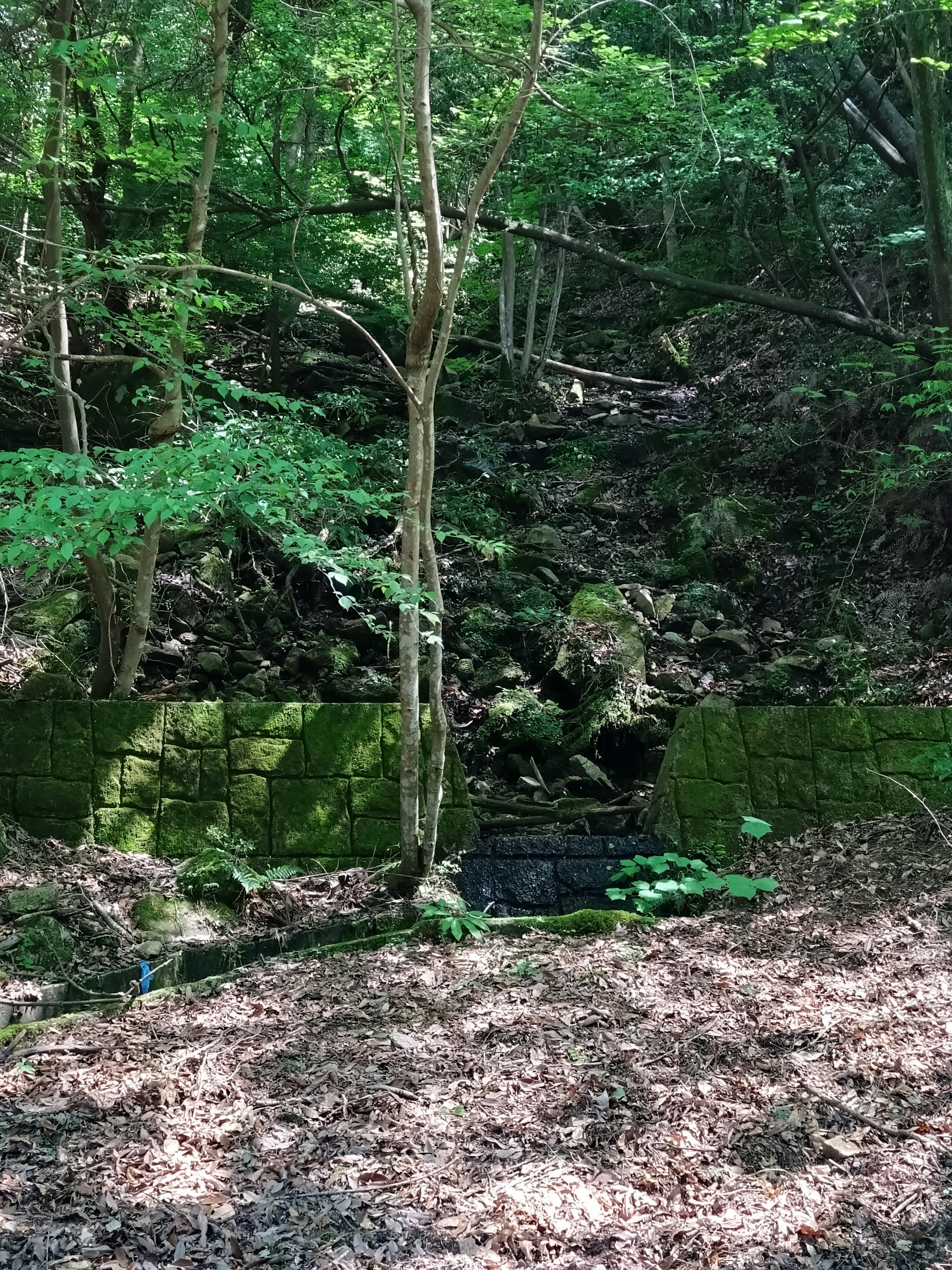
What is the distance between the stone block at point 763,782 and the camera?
5.78 metres

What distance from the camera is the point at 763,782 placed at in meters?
5.82

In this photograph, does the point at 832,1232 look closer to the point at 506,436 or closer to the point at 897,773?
the point at 897,773

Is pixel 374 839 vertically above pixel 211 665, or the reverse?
pixel 211 665

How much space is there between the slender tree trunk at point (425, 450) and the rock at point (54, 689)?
2.51 m

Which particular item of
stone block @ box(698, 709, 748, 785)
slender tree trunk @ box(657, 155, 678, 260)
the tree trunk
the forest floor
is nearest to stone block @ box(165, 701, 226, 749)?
→ the forest floor

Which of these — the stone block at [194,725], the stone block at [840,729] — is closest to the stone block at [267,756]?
the stone block at [194,725]

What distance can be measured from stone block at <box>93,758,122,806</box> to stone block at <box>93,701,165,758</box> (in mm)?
61

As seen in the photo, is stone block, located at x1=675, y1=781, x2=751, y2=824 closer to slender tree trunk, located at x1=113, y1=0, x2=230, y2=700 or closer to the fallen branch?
slender tree trunk, located at x1=113, y1=0, x2=230, y2=700

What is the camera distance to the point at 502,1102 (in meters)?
2.88

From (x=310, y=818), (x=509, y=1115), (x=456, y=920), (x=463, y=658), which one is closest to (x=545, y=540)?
(x=463, y=658)

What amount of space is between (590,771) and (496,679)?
1275mm

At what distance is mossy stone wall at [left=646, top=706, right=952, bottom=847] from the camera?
5.71m

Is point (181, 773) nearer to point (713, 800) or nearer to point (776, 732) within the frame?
point (713, 800)

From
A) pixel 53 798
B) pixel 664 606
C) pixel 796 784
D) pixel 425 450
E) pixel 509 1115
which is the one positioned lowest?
pixel 509 1115
